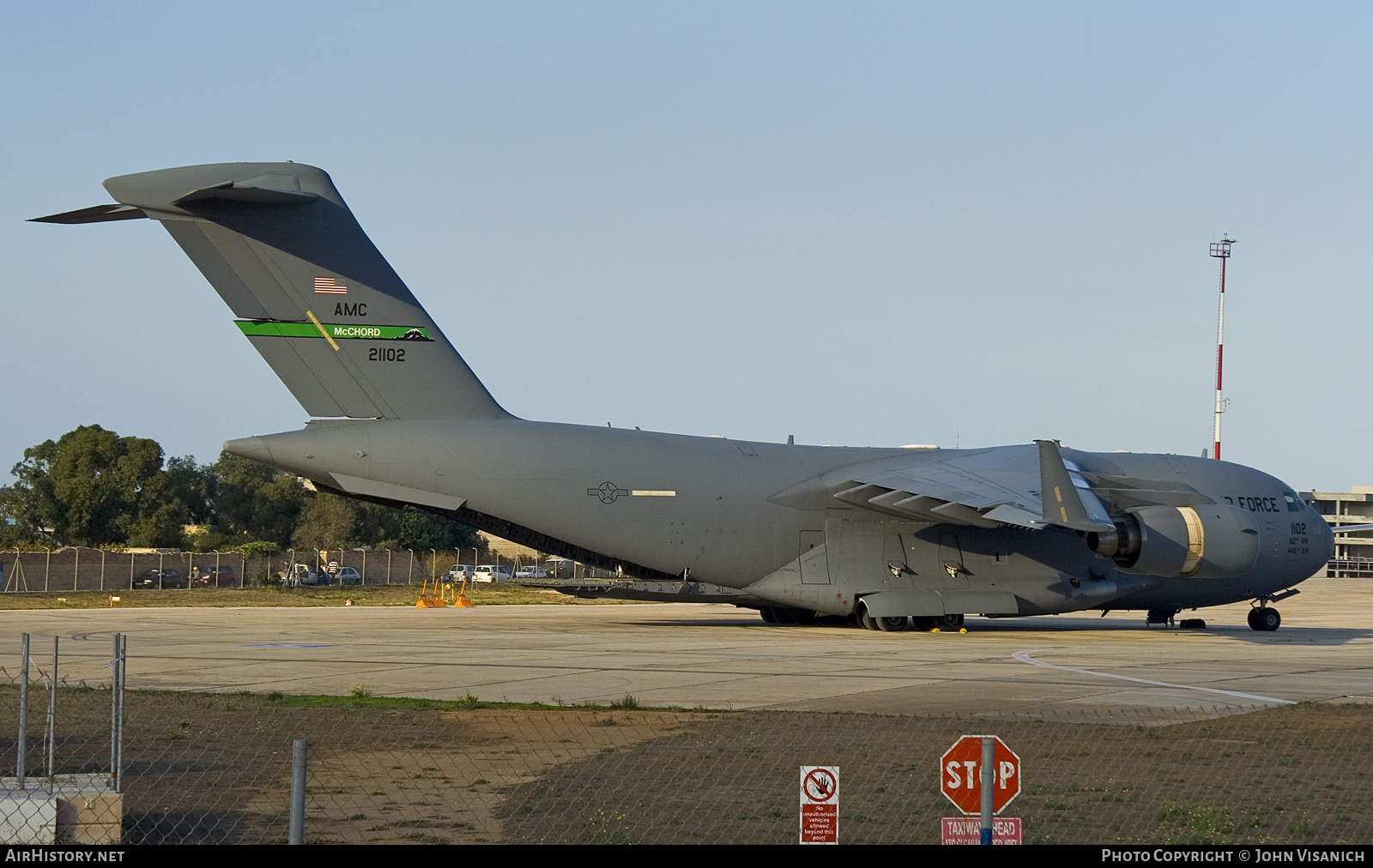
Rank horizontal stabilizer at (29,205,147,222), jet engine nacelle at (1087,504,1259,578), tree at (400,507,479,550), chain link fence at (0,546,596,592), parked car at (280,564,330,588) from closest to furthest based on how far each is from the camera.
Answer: horizontal stabilizer at (29,205,147,222) < jet engine nacelle at (1087,504,1259,578) < chain link fence at (0,546,596,592) < parked car at (280,564,330,588) < tree at (400,507,479,550)

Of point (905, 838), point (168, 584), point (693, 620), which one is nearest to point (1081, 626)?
point (693, 620)

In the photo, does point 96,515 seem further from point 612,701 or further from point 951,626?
point 612,701

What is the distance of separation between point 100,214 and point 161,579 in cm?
2789

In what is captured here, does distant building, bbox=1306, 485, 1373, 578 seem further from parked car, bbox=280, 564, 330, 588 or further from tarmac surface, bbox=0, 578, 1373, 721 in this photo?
tarmac surface, bbox=0, 578, 1373, 721

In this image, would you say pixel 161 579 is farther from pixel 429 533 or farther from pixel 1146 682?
pixel 1146 682

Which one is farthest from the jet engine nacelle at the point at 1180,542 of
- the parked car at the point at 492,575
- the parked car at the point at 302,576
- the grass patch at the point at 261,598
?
the parked car at the point at 492,575

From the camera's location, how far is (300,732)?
10.6m

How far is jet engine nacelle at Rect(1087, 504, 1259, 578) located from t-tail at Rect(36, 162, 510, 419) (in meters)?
11.1

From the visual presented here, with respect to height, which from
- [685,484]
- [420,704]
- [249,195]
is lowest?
[420,704]

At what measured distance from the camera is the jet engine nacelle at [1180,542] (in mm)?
22391

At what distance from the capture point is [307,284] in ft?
70.6

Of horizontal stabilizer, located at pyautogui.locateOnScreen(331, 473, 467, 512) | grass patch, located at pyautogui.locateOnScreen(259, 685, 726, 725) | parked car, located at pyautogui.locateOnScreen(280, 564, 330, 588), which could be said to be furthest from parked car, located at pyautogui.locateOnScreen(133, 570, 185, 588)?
grass patch, located at pyautogui.locateOnScreen(259, 685, 726, 725)

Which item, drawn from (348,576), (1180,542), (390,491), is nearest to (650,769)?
(390,491)

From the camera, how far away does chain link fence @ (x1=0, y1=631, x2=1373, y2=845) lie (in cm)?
739
